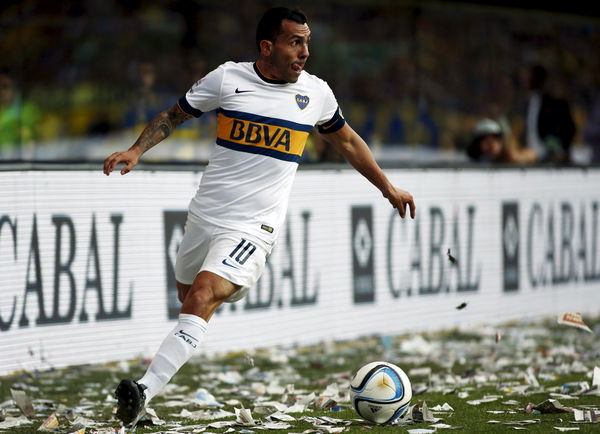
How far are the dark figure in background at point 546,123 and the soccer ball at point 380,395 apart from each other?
8047 mm

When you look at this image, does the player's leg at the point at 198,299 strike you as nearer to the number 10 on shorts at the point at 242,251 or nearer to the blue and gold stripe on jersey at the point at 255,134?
the number 10 on shorts at the point at 242,251

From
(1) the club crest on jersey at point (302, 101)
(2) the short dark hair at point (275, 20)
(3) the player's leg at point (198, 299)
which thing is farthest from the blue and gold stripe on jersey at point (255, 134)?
(3) the player's leg at point (198, 299)

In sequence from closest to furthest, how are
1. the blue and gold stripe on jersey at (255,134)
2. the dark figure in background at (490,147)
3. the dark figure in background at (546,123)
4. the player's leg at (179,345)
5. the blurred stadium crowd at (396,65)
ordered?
the player's leg at (179,345)
the blue and gold stripe on jersey at (255,134)
the dark figure in background at (490,147)
the blurred stadium crowd at (396,65)
the dark figure in background at (546,123)

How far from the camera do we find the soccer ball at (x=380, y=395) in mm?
6562

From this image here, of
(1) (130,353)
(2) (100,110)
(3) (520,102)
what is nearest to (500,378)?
(1) (130,353)

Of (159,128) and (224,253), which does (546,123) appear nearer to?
(159,128)

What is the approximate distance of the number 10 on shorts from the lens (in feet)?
21.4

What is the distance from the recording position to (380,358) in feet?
32.6

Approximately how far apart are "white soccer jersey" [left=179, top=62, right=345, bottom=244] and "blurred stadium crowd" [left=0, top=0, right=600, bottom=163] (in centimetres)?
607

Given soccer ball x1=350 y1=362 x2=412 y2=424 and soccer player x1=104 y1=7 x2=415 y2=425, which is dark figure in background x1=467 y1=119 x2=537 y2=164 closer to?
soccer player x1=104 y1=7 x2=415 y2=425

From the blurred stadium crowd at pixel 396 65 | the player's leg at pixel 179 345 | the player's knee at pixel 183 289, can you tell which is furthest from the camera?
the blurred stadium crowd at pixel 396 65

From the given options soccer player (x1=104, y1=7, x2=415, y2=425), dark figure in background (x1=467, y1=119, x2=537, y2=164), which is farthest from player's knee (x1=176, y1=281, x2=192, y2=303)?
dark figure in background (x1=467, y1=119, x2=537, y2=164)

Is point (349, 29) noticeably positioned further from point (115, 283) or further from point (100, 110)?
point (115, 283)

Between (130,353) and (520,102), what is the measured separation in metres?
7.31
